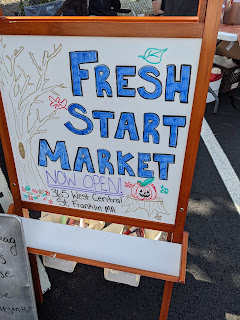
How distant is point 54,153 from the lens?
1527 millimetres

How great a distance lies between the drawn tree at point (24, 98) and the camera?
132 cm

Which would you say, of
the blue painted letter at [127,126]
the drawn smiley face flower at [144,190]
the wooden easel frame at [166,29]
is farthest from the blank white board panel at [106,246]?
the blue painted letter at [127,126]

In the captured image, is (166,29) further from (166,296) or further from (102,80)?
(166,296)

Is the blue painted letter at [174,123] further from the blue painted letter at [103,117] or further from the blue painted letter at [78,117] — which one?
the blue painted letter at [78,117]

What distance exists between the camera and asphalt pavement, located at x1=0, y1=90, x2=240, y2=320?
2.20m

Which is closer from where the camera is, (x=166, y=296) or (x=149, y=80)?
(x=149, y=80)

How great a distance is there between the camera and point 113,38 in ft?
3.89

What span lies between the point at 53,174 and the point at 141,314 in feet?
4.23

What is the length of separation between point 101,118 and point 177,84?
367 mm

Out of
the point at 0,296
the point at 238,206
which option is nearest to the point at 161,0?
the point at 238,206

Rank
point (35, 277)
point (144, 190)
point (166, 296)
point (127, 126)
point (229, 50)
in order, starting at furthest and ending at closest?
point (229, 50)
point (35, 277)
point (166, 296)
point (144, 190)
point (127, 126)

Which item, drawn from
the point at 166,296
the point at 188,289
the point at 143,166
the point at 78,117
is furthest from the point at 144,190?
the point at 188,289

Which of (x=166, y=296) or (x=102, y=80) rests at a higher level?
(x=102, y=80)

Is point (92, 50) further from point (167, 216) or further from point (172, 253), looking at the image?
point (172, 253)
